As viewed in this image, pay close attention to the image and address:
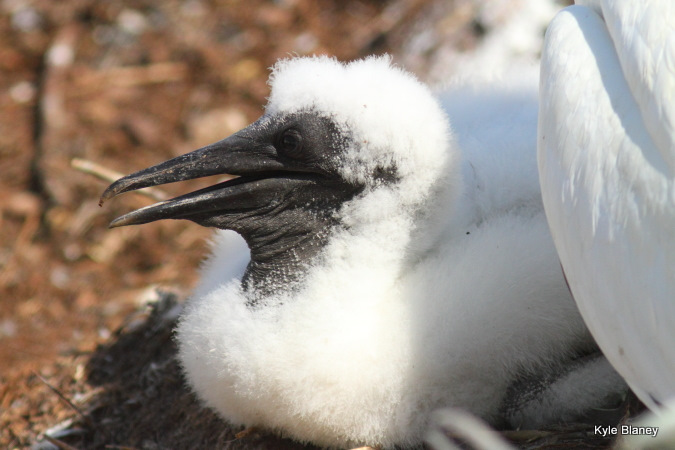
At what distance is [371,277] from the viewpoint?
2.28 m

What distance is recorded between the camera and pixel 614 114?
1.71 metres

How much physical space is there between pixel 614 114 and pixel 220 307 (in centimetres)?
118

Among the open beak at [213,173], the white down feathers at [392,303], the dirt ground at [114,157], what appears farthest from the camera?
the dirt ground at [114,157]

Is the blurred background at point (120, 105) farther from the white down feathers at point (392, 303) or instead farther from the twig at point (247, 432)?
the white down feathers at point (392, 303)

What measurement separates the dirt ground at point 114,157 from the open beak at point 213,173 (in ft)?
2.39

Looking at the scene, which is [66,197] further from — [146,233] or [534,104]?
[534,104]

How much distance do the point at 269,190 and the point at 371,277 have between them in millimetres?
385

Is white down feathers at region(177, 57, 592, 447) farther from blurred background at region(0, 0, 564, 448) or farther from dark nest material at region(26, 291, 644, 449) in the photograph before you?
blurred background at region(0, 0, 564, 448)

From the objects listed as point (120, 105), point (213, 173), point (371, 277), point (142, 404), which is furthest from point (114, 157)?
point (371, 277)

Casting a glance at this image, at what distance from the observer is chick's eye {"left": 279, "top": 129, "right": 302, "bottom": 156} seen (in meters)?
2.32

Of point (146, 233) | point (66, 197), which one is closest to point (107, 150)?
point (66, 197)

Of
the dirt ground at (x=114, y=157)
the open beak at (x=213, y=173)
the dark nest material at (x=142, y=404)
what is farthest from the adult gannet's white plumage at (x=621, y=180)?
the dirt ground at (x=114, y=157)

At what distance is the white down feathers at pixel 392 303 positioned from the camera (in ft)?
7.08

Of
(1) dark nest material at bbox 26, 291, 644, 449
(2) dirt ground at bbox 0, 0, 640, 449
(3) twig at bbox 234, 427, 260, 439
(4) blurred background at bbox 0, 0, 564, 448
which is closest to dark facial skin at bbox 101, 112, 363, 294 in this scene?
(3) twig at bbox 234, 427, 260, 439
